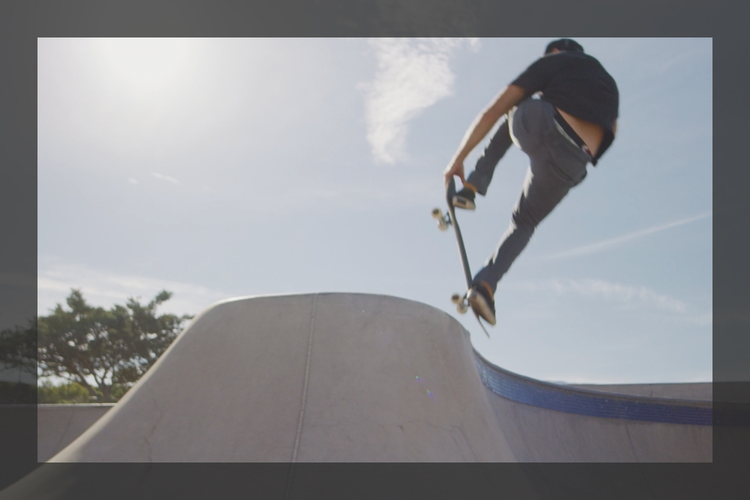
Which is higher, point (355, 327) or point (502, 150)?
point (502, 150)

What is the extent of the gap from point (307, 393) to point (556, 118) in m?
3.43

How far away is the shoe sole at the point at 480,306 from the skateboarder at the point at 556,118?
64 cm

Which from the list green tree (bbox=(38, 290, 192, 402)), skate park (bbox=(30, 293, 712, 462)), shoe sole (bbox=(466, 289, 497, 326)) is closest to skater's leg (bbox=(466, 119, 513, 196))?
shoe sole (bbox=(466, 289, 497, 326))

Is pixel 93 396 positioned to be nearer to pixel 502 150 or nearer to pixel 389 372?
pixel 389 372

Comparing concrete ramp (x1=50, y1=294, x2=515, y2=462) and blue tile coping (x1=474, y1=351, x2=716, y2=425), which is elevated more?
concrete ramp (x1=50, y1=294, x2=515, y2=462)

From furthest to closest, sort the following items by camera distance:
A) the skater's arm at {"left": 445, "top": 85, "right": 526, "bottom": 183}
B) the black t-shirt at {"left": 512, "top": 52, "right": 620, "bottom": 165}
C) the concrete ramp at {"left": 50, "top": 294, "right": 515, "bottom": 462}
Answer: the concrete ramp at {"left": 50, "top": 294, "right": 515, "bottom": 462}
the skater's arm at {"left": 445, "top": 85, "right": 526, "bottom": 183}
the black t-shirt at {"left": 512, "top": 52, "right": 620, "bottom": 165}

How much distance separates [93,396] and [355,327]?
26392mm

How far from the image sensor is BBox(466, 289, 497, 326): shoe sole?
11.0ft

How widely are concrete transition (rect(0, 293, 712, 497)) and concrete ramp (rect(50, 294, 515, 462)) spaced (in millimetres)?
12

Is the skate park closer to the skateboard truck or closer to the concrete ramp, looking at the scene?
the concrete ramp

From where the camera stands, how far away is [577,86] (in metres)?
2.81

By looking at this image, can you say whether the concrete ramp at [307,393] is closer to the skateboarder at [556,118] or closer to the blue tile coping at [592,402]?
the skateboarder at [556,118]
